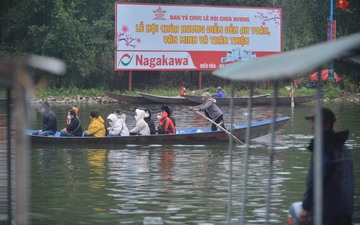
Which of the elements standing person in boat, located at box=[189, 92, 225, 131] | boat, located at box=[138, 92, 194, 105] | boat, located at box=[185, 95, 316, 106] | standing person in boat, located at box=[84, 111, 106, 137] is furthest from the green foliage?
standing person in boat, located at box=[84, 111, 106, 137]

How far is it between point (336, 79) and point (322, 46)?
35202 millimetres

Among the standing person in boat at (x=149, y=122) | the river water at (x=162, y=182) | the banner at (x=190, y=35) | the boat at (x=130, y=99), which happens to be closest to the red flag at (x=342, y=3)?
the banner at (x=190, y=35)

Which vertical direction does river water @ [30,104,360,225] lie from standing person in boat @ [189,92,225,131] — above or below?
below

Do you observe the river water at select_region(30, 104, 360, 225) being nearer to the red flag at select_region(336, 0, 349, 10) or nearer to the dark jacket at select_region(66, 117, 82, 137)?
the dark jacket at select_region(66, 117, 82, 137)

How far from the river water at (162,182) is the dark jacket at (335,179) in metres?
3.50

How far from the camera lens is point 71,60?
41719 millimetres

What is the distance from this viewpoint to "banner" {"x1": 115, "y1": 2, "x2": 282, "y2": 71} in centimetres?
4181

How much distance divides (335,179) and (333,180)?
0.8 inches

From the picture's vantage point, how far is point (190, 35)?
43281mm

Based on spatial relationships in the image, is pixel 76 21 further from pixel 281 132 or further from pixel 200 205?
pixel 200 205

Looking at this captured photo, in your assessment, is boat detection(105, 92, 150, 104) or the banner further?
the banner

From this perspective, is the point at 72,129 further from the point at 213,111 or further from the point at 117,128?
the point at 213,111

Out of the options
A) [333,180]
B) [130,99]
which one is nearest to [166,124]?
[333,180]

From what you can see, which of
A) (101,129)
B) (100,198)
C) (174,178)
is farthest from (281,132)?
(100,198)
